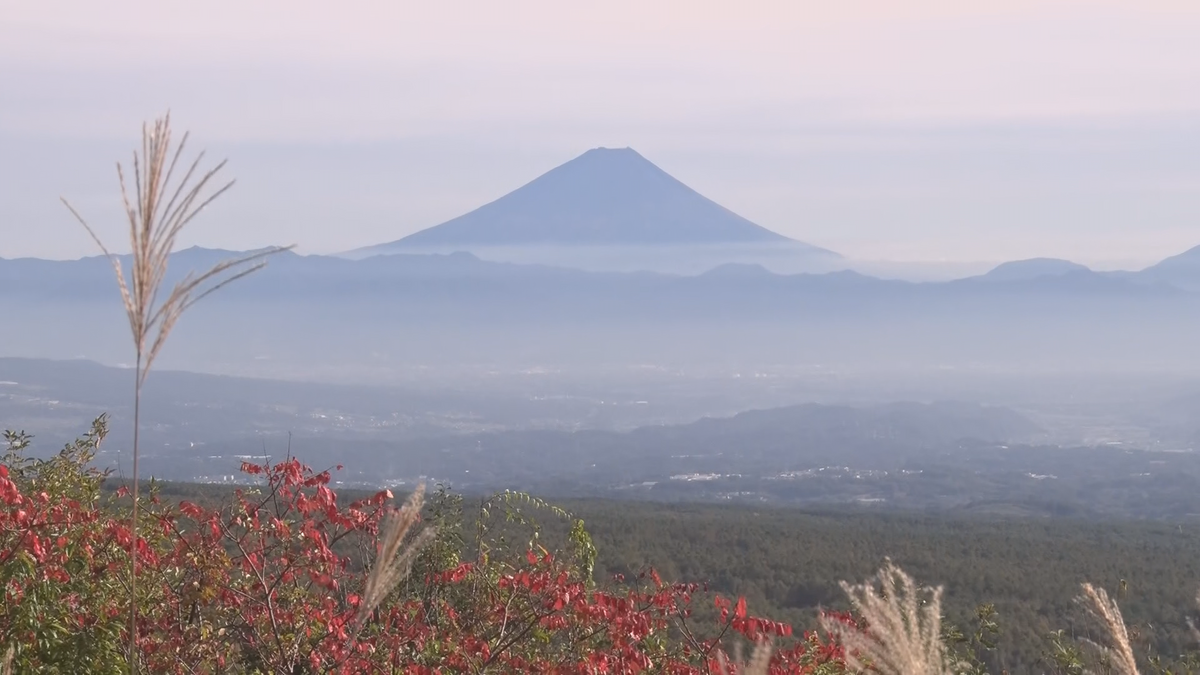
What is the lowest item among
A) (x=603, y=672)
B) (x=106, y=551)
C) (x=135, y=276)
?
(x=603, y=672)

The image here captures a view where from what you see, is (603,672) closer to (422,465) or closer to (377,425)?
(422,465)

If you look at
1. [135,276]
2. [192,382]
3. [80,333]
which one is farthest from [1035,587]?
[80,333]

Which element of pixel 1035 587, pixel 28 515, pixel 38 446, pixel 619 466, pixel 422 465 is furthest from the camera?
pixel 619 466

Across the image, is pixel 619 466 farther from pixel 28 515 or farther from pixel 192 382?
pixel 28 515

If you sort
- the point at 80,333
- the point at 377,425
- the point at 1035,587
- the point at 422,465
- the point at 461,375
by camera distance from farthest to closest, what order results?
the point at 80,333
the point at 461,375
the point at 377,425
the point at 422,465
the point at 1035,587

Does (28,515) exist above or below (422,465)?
above

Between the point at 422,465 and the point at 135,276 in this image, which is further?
the point at 422,465

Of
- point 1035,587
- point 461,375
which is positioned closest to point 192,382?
point 461,375
